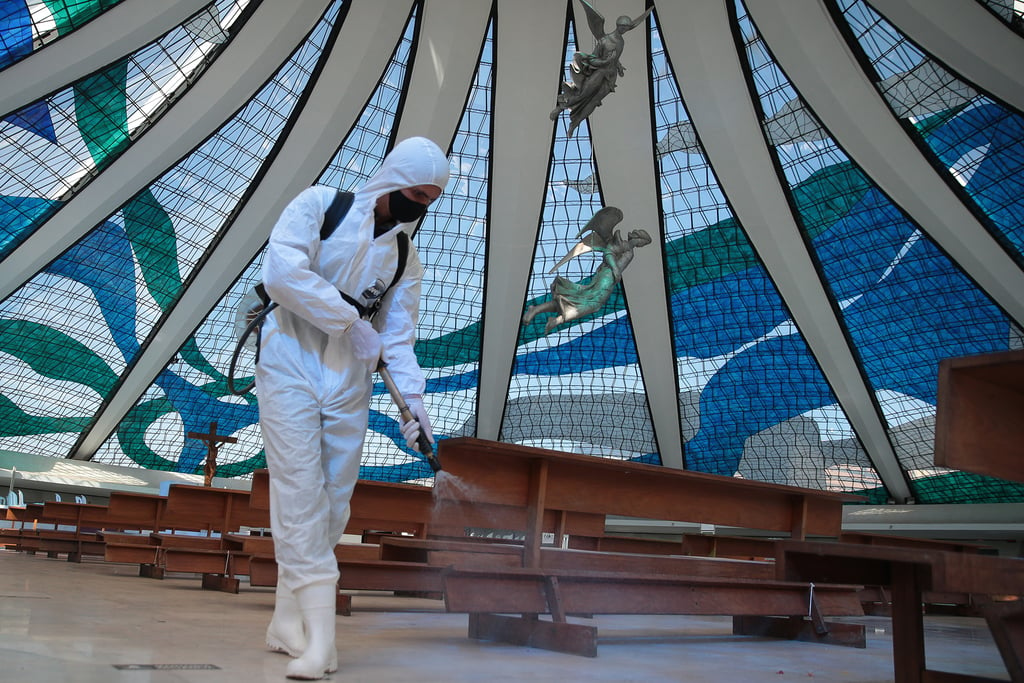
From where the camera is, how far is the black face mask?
4.26m

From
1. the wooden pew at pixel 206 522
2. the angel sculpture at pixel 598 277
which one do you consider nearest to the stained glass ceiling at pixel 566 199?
the angel sculpture at pixel 598 277

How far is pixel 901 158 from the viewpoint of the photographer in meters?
19.8

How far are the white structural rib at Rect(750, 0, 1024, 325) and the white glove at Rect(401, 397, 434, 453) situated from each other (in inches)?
668

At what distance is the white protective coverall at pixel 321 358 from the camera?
12.3ft

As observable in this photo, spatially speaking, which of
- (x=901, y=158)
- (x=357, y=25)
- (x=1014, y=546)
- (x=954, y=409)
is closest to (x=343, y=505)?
(x=954, y=409)

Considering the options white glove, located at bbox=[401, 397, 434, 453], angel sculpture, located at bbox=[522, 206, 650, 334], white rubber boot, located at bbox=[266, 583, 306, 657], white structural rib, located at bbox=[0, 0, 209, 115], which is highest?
white structural rib, located at bbox=[0, 0, 209, 115]

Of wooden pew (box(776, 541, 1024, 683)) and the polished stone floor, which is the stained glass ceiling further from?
wooden pew (box(776, 541, 1024, 683))

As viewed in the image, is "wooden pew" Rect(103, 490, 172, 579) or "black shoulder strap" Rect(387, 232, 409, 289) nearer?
"black shoulder strap" Rect(387, 232, 409, 289)

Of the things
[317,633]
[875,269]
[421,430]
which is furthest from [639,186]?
[317,633]

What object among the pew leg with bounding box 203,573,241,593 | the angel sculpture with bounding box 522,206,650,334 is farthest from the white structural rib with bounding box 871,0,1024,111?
the pew leg with bounding box 203,573,241,593

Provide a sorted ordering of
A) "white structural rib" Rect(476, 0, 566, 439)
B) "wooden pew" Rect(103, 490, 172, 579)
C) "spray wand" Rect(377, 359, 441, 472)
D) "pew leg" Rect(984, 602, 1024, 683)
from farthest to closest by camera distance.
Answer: "white structural rib" Rect(476, 0, 566, 439), "wooden pew" Rect(103, 490, 172, 579), "spray wand" Rect(377, 359, 441, 472), "pew leg" Rect(984, 602, 1024, 683)

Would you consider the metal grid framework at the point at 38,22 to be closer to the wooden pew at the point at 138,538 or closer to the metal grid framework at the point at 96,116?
the metal grid framework at the point at 96,116

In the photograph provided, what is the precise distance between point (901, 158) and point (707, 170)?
4.26 m

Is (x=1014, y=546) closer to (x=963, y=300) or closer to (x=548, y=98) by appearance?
(x=963, y=300)
